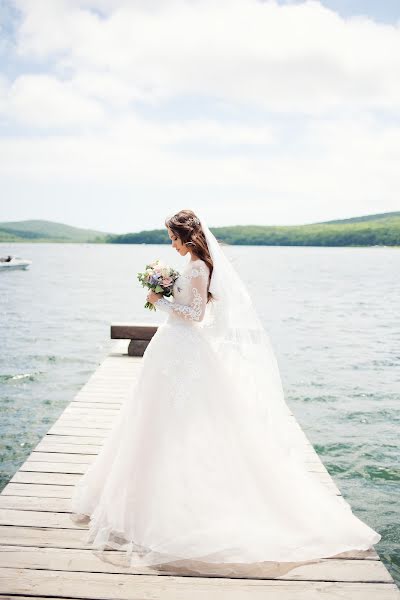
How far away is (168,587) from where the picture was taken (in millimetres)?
3779

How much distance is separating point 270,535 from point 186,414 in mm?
1074

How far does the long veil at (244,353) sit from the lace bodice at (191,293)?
0.30ft

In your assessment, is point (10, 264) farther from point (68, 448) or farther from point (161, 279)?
point (161, 279)

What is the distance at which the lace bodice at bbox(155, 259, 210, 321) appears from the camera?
4.66m

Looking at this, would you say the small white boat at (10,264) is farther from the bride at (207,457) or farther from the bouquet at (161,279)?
the bride at (207,457)

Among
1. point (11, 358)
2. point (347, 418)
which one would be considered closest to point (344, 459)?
point (347, 418)

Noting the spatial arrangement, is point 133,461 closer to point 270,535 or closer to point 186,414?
point 186,414

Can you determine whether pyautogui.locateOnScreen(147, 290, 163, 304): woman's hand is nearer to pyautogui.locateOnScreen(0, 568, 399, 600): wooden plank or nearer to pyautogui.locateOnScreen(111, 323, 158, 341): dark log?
pyautogui.locateOnScreen(0, 568, 399, 600): wooden plank

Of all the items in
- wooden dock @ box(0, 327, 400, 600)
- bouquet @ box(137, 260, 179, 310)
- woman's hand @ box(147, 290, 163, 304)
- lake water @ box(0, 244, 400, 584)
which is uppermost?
bouquet @ box(137, 260, 179, 310)

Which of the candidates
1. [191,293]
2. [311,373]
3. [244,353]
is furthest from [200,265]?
[311,373]

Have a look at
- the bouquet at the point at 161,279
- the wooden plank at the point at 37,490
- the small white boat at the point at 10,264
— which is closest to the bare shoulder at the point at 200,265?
the bouquet at the point at 161,279

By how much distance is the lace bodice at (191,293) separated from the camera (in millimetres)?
4664

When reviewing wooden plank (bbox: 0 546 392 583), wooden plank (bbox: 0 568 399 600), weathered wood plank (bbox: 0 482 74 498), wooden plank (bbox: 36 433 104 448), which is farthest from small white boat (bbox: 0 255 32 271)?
wooden plank (bbox: 0 568 399 600)

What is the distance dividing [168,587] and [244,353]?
6.22ft
